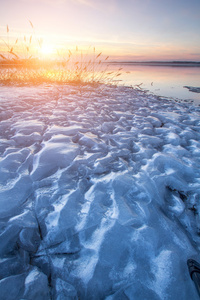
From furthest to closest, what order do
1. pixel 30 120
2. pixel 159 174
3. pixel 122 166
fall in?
pixel 30 120
pixel 122 166
pixel 159 174

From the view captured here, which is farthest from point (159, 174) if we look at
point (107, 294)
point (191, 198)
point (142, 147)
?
point (107, 294)

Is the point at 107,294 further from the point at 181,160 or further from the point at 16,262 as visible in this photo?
the point at 181,160

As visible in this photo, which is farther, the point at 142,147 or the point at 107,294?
the point at 142,147

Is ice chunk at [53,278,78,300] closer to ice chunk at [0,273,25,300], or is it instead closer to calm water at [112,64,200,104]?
ice chunk at [0,273,25,300]

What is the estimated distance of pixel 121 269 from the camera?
2.95 feet

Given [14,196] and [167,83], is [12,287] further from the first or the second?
[167,83]

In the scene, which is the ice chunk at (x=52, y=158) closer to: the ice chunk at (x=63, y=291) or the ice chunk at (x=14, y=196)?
the ice chunk at (x=14, y=196)

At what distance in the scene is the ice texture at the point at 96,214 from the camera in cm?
85

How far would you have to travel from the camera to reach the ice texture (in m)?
0.85

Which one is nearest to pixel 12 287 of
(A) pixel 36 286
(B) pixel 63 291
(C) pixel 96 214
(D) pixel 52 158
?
(A) pixel 36 286

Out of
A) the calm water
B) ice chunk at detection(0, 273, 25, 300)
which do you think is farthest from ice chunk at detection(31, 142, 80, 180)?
the calm water

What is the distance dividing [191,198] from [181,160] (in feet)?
1.88

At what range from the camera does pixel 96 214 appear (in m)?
1.18

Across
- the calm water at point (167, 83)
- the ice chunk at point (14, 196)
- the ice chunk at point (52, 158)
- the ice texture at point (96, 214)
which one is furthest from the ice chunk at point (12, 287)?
the calm water at point (167, 83)
